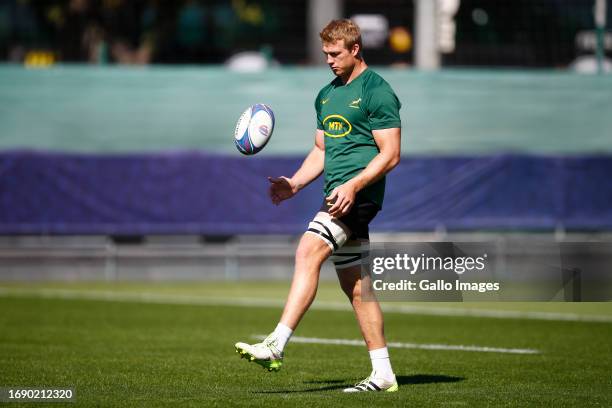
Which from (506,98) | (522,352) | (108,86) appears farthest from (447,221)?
(522,352)

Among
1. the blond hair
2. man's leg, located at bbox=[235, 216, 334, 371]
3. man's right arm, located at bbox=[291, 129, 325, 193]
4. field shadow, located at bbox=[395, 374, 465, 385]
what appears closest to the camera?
man's leg, located at bbox=[235, 216, 334, 371]

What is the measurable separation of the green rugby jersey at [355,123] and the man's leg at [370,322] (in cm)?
51

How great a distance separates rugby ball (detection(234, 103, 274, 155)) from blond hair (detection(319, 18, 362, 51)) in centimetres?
80

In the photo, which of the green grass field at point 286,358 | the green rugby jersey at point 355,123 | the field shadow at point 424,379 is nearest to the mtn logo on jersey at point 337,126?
the green rugby jersey at point 355,123

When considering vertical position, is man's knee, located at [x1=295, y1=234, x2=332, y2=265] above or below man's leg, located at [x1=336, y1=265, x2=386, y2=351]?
above

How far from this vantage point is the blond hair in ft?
26.8

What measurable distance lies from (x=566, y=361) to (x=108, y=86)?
12081 millimetres

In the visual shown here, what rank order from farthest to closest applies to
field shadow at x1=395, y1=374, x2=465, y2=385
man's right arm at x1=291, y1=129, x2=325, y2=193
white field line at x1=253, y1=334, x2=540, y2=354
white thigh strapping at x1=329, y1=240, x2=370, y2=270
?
1. white field line at x1=253, y1=334, x2=540, y2=354
2. field shadow at x1=395, y1=374, x2=465, y2=385
3. man's right arm at x1=291, y1=129, x2=325, y2=193
4. white thigh strapping at x1=329, y1=240, x2=370, y2=270

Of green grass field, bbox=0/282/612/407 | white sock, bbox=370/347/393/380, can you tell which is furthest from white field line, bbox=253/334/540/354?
white sock, bbox=370/347/393/380

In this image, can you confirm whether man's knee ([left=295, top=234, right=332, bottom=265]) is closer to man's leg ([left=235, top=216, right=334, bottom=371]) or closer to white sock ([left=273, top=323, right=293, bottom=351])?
man's leg ([left=235, top=216, right=334, bottom=371])

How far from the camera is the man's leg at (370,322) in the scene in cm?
830

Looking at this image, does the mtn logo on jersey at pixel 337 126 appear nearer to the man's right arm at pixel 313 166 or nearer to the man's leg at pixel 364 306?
the man's right arm at pixel 313 166

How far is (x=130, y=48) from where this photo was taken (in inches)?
1214

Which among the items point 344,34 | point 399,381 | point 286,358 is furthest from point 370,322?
point 286,358
